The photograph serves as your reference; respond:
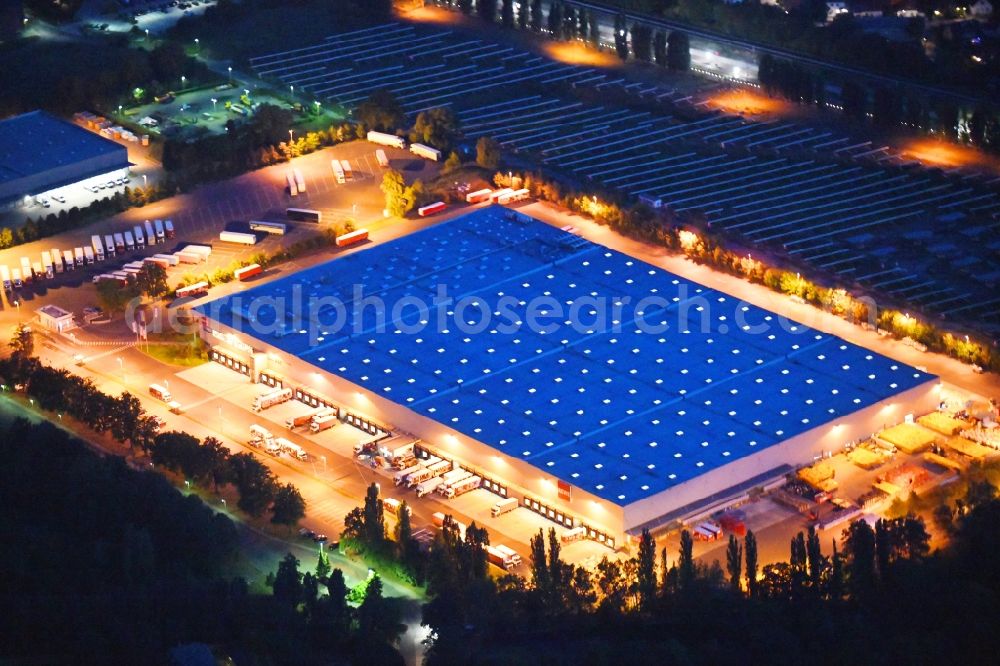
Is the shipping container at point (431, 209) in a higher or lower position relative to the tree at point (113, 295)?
higher

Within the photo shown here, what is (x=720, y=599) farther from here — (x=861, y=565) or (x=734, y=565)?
(x=861, y=565)

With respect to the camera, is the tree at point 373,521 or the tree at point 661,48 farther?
the tree at point 661,48

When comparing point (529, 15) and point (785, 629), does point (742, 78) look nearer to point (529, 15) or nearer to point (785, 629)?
point (529, 15)

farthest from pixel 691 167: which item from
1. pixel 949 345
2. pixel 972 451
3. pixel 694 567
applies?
pixel 694 567

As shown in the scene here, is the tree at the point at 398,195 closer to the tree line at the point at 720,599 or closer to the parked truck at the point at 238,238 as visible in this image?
the parked truck at the point at 238,238

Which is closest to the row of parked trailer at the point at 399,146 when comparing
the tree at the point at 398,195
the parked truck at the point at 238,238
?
the tree at the point at 398,195

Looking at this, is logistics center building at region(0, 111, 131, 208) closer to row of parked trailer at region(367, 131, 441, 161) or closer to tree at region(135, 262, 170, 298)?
row of parked trailer at region(367, 131, 441, 161)

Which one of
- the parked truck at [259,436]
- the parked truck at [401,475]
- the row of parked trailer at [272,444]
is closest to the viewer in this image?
the parked truck at [401,475]
